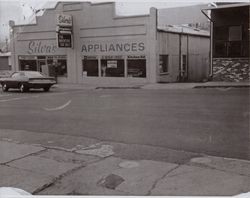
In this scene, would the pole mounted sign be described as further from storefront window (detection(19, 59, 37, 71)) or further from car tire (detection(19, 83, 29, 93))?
car tire (detection(19, 83, 29, 93))

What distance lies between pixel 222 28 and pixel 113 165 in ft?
54.0

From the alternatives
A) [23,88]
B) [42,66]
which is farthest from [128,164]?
[42,66]

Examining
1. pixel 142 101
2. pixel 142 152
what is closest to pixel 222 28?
pixel 142 101

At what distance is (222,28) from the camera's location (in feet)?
67.9

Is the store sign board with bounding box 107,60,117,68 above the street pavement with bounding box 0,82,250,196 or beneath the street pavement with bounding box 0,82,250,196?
above

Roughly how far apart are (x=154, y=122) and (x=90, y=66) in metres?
16.5

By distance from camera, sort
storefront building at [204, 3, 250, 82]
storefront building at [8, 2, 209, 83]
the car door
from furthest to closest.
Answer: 1. storefront building at [8, 2, 209, 83]
2. the car door
3. storefront building at [204, 3, 250, 82]

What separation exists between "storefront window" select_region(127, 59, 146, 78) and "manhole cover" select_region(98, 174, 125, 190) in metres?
18.0

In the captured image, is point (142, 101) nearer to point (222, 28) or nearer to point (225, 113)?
point (225, 113)

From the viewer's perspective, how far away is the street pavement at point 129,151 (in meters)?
4.91

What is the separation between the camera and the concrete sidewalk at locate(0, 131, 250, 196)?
475cm

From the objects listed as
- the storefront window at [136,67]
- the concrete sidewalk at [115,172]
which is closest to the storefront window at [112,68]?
the storefront window at [136,67]

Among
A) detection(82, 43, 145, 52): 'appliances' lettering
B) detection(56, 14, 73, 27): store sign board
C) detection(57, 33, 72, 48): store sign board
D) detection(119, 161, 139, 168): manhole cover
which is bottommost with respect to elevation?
detection(119, 161, 139, 168): manhole cover

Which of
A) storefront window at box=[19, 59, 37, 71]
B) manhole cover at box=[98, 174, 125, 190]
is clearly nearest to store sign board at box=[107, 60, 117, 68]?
storefront window at box=[19, 59, 37, 71]
